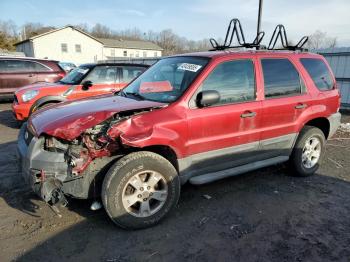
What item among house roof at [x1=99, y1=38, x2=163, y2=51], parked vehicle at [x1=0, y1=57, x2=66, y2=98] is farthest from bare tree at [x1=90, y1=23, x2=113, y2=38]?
parked vehicle at [x1=0, y1=57, x2=66, y2=98]

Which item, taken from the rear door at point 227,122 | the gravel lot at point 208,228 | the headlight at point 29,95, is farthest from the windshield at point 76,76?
the rear door at point 227,122

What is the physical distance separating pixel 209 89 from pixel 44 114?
2.01 metres

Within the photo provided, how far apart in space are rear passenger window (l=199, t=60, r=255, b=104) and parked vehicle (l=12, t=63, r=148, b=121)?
12.7 ft

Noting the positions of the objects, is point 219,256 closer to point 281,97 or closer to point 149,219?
point 149,219

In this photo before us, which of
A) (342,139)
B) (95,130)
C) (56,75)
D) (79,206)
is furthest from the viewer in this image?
(56,75)

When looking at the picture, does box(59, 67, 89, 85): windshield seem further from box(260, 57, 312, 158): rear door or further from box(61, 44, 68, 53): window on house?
box(61, 44, 68, 53): window on house

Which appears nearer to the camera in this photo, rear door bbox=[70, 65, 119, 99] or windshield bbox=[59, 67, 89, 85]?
rear door bbox=[70, 65, 119, 99]

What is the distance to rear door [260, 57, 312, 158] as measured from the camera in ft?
13.2

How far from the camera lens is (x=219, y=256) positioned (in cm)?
279

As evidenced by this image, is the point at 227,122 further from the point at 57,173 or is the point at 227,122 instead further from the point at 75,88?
the point at 75,88

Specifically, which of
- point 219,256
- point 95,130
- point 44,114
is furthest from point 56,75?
point 219,256

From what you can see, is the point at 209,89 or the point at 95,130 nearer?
the point at 95,130

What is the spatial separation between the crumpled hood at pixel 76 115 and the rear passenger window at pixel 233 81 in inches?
28.8

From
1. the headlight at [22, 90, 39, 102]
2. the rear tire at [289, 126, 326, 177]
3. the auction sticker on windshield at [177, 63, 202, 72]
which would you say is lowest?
the rear tire at [289, 126, 326, 177]
